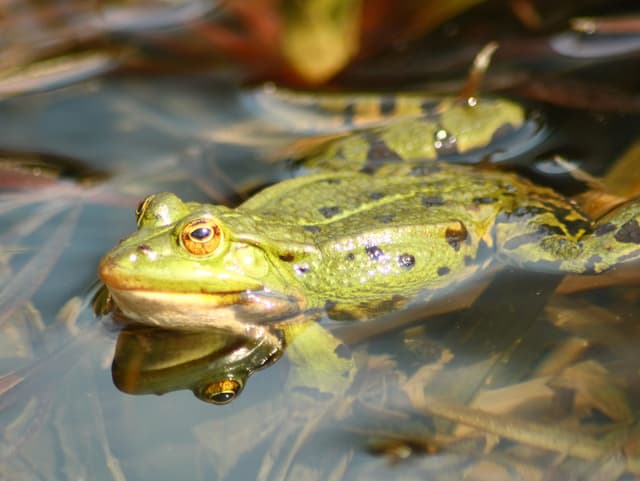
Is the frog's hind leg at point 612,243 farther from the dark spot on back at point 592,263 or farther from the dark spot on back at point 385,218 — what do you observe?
the dark spot on back at point 385,218

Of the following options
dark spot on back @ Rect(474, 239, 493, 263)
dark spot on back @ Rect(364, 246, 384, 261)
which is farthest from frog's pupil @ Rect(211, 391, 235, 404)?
dark spot on back @ Rect(474, 239, 493, 263)

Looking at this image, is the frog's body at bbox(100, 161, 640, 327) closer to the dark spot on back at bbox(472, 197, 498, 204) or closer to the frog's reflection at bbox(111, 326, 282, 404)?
the dark spot on back at bbox(472, 197, 498, 204)

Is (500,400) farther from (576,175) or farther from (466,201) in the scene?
(576,175)

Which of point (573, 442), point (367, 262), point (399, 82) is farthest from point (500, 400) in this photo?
point (399, 82)

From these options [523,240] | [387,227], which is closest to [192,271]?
[387,227]

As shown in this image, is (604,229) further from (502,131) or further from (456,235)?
(502,131)
